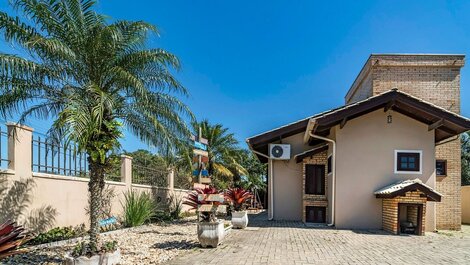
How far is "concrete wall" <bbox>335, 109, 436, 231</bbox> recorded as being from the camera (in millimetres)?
13289

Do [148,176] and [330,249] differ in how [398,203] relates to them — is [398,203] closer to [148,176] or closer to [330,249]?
[330,249]

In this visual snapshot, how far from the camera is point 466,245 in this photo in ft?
33.5

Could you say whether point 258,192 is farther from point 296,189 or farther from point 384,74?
point 384,74

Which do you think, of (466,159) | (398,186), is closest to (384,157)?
(398,186)

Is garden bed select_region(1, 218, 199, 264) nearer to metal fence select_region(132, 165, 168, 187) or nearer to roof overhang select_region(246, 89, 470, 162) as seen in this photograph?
metal fence select_region(132, 165, 168, 187)

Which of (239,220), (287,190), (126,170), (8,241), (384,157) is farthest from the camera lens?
(287,190)

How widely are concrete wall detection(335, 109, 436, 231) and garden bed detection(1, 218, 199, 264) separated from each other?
548cm

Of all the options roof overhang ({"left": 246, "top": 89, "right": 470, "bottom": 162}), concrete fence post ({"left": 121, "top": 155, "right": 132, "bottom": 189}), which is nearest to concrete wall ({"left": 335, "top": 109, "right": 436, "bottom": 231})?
roof overhang ({"left": 246, "top": 89, "right": 470, "bottom": 162})

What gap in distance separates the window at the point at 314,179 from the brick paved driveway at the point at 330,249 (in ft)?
10.1

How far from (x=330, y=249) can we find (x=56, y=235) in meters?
6.67

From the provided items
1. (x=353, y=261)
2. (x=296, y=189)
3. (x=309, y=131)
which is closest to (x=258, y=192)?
(x=296, y=189)

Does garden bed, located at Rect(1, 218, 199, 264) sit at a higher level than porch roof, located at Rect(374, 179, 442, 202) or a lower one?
lower

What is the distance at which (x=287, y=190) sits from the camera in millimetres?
16156

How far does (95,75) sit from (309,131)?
852 cm
